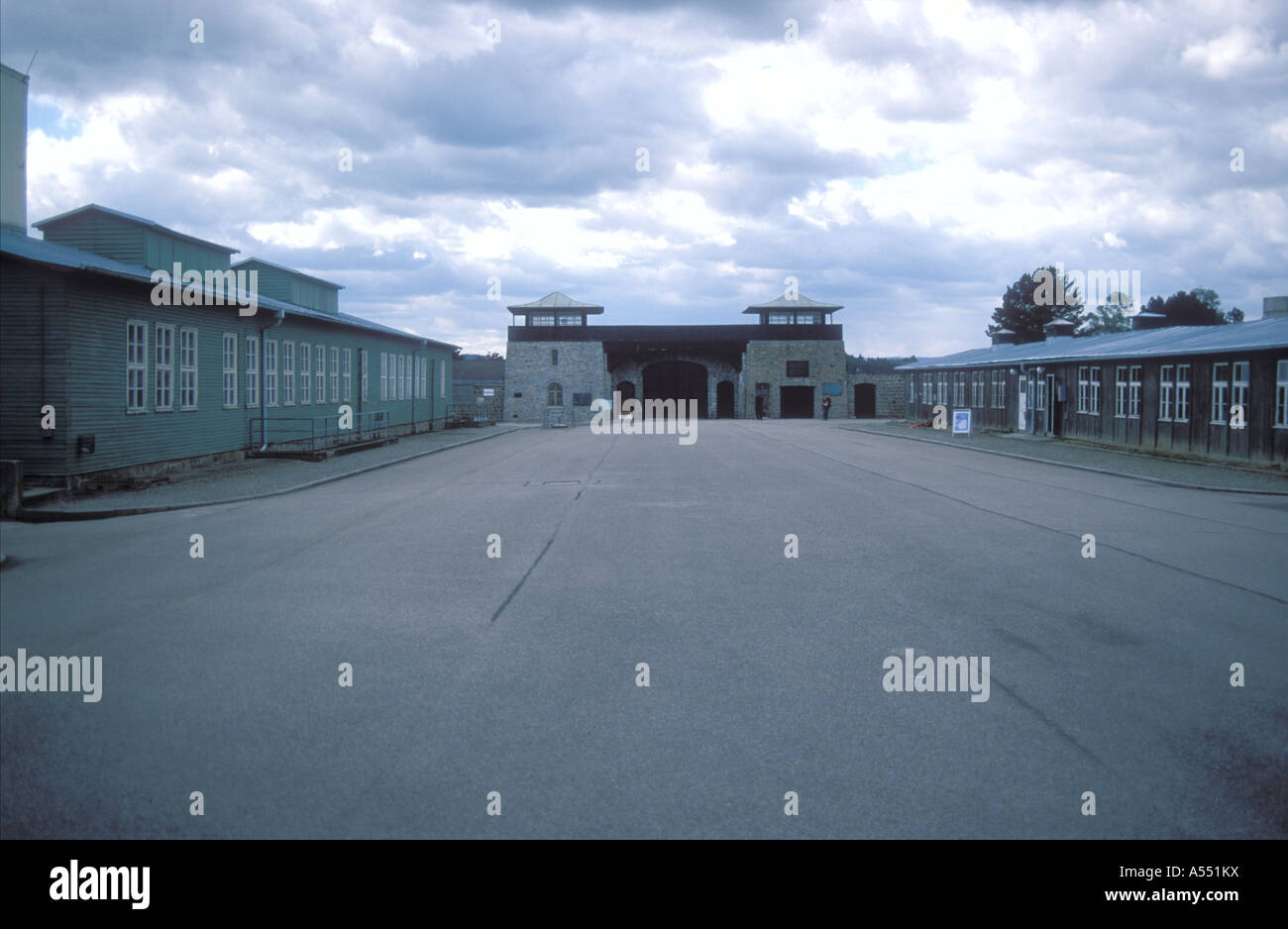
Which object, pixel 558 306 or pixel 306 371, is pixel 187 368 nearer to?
pixel 306 371

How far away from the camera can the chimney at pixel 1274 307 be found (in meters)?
35.5

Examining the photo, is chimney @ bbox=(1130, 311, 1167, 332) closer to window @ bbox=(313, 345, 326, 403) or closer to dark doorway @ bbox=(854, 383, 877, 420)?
dark doorway @ bbox=(854, 383, 877, 420)

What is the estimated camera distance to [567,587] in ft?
32.1

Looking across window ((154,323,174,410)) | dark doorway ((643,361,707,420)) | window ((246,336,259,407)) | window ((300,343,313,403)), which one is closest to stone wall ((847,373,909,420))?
dark doorway ((643,361,707,420))

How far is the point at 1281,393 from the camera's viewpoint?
2509cm

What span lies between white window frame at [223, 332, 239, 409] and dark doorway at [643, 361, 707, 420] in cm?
4955

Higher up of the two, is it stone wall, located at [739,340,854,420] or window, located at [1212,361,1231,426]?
stone wall, located at [739,340,854,420]

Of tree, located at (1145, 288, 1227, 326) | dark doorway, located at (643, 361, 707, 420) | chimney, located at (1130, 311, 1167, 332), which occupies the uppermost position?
tree, located at (1145, 288, 1227, 326)

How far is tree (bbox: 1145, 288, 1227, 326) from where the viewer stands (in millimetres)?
89750

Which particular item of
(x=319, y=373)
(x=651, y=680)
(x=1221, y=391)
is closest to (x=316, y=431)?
(x=319, y=373)

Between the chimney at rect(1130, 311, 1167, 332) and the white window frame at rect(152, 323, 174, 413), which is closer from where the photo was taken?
the white window frame at rect(152, 323, 174, 413)

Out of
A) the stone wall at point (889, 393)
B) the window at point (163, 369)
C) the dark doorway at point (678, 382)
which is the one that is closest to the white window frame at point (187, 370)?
the window at point (163, 369)
